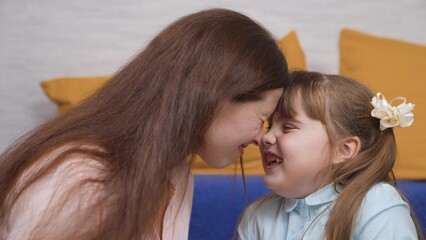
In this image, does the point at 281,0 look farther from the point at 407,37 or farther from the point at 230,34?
the point at 230,34

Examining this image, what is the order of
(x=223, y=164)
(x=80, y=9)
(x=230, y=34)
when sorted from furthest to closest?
(x=80, y=9)
(x=223, y=164)
(x=230, y=34)

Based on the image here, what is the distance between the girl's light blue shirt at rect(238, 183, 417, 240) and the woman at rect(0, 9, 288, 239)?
25 centimetres

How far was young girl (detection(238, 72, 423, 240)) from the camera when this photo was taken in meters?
1.18

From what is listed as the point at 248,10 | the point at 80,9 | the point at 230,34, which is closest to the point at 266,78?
the point at 230,34

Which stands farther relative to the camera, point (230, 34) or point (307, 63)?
point (307, 63)

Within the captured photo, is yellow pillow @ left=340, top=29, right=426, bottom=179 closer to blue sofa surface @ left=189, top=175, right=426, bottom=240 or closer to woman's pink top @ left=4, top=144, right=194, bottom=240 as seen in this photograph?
blue sofa surface @ left=189, top=175, right=426, bottom=240

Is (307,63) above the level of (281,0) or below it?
below

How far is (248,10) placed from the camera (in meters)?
2.12

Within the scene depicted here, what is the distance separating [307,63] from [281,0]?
0.26m

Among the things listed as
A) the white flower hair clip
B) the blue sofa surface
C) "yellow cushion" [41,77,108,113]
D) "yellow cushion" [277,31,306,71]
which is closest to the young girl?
the white flower hair clip

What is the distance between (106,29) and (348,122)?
1.20m

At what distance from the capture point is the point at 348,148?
1229 millimetres

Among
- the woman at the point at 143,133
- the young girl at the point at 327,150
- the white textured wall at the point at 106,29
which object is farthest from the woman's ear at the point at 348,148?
the white textured wall at the point at 106,29

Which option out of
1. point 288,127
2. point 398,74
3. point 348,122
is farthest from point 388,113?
point 398,74
